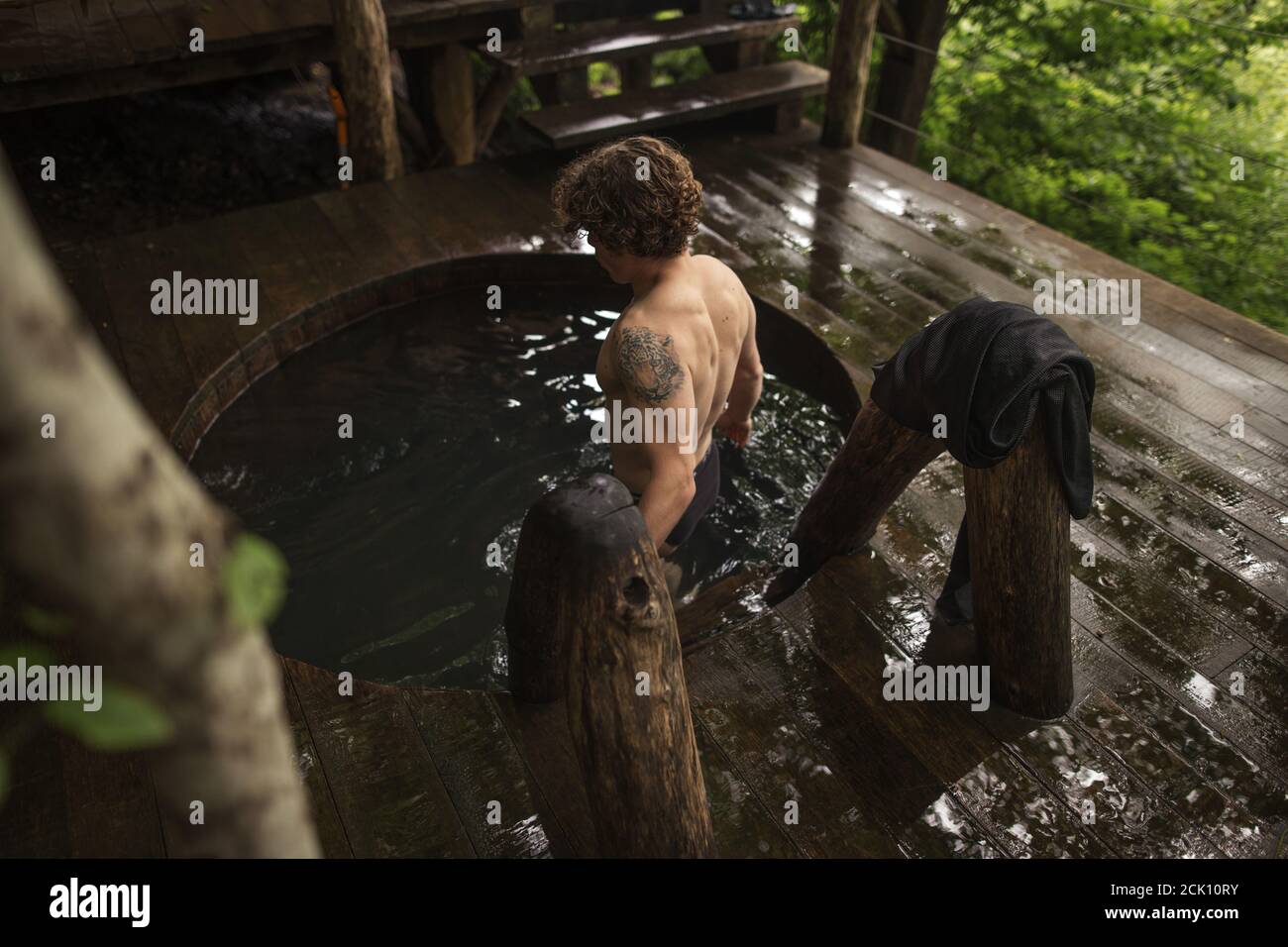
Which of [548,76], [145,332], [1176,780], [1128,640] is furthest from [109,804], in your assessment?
[548,76]

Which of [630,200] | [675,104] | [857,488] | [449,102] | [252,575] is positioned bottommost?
[857,488]

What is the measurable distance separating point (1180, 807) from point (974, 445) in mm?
1079

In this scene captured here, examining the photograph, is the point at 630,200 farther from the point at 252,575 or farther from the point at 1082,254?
the point at 1082,254

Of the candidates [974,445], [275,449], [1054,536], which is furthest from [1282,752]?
[275,449]

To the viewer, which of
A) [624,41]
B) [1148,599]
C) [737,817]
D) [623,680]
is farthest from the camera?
[624,41]

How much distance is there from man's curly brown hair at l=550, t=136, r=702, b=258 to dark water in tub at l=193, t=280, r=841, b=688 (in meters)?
1.48

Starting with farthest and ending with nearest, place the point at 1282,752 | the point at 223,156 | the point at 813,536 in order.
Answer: the point at 223,156, the point at 813,536, the point at 1282,752

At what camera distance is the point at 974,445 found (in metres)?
2.24

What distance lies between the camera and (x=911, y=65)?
263 inches

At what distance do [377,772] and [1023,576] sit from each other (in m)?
1.78

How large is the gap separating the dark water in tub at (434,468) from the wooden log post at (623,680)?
54.1 inches

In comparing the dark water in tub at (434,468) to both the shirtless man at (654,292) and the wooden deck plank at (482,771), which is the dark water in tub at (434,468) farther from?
the shirtless man at (654,292)
